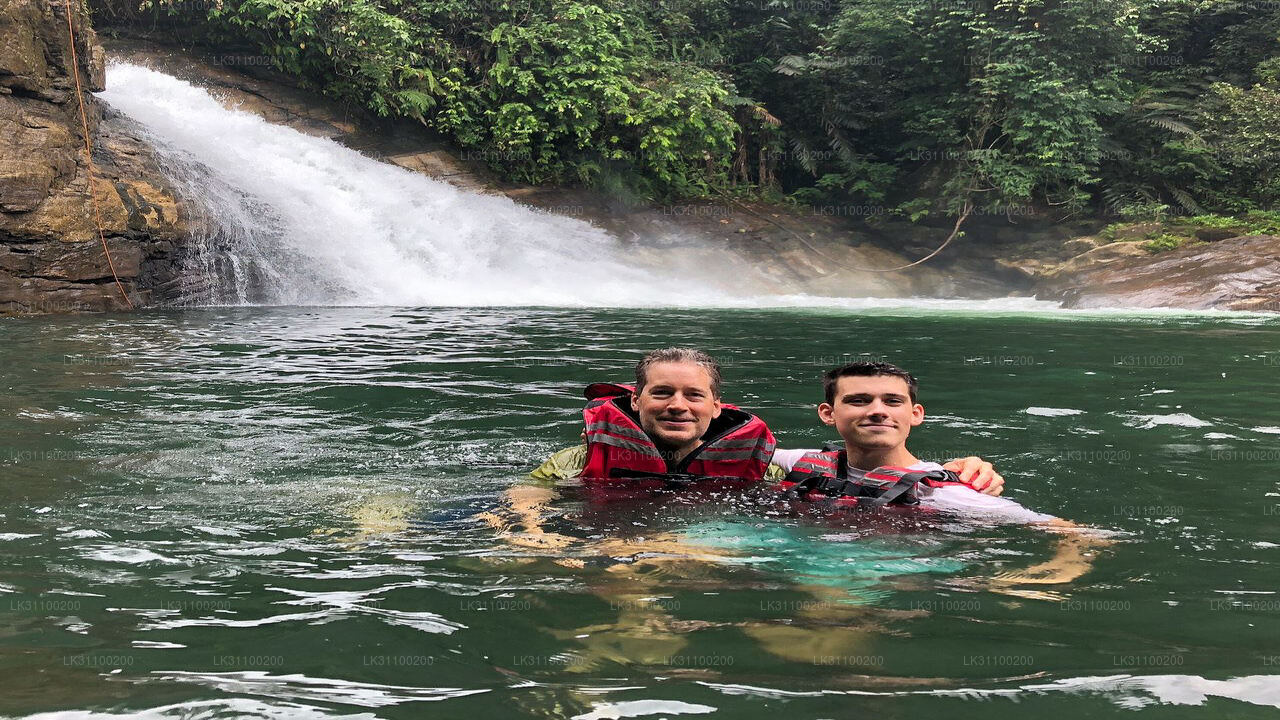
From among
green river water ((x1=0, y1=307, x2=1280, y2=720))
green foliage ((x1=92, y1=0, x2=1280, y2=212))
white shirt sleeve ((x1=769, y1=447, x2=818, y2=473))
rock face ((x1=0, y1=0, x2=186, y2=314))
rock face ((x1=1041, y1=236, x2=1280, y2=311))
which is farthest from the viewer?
green foliage ((x1=92, y1=0, x2=1280, y2=212))

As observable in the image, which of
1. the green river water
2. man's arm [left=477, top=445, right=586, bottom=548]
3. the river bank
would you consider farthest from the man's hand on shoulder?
the river bank

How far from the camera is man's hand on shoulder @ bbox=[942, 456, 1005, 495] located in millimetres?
4477

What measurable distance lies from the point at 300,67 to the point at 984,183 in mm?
15323

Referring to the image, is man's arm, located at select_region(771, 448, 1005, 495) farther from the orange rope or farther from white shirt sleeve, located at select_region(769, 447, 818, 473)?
the orange rope

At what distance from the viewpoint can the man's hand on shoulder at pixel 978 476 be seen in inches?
176

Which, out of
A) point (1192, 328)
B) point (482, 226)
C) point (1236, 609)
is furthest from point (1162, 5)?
point (1236, 609)

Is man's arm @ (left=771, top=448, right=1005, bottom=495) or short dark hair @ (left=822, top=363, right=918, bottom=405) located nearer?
short dark hair @ (left=822, top=363, right=918, bottom=405)

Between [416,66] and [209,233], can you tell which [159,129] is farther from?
[416,66]

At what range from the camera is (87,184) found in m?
14.9

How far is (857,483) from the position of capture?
14.4ft

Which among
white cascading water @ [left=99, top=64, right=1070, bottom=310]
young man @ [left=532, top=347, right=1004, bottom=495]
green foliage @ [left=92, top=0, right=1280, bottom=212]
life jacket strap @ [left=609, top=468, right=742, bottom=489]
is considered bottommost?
life jacket strap @ [left=609, top=468, right=742, bottom=489]

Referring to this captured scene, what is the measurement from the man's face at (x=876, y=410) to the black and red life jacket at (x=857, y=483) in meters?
0.14

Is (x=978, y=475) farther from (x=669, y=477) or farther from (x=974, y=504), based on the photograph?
(x=669, y=477)

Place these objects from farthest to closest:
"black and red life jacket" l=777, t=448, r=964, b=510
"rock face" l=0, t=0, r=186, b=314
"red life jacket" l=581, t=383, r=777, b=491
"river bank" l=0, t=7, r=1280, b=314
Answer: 1. "river bank" l=0, t=7, r=1280, b=314
2. "rock face" l=0, t=0, r=186, b=314
3. "red life jacket" l=581, t=383, r=777, b=491
4. "black and red life jacket" l=777, t=448, r=964, b=510
